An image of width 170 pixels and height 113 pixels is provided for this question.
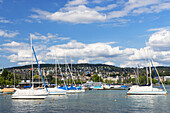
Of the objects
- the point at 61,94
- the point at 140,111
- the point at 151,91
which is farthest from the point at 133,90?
the point at 140,111

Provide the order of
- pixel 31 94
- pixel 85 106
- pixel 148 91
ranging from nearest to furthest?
1. pixel 85 106
2. pixel 31 94
3. pixel 148 91

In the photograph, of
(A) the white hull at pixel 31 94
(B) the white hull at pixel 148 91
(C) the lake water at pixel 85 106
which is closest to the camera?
(C) the lake water at pixel 85 106

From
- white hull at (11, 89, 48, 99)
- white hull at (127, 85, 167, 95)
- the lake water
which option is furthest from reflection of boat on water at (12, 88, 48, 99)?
white hull at (127, 85, 167, 95)

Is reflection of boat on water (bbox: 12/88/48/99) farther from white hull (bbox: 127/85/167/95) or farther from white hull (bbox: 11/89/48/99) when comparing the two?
white hull (bbox: 127/85/167/95)

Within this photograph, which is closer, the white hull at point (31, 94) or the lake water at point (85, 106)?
the lake water at point (85, 106)

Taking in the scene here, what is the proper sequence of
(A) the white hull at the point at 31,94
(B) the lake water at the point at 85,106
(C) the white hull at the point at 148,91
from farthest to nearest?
(C) the white hull at the point at 148,91 < (A) the white hull at the point at 31,94 < (B) the lake water at the point at 85,106

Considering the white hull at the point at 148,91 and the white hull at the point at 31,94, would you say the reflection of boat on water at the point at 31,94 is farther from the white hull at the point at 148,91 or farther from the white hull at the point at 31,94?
the white hull at the point at 148,91

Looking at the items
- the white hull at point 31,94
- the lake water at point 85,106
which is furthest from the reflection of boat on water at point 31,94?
the lake water at point 85,106

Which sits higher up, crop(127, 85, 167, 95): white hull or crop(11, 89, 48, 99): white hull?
crop(11, 89, 48, 99): white hull

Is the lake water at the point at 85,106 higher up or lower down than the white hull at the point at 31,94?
lower down

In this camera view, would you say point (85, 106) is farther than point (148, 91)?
No

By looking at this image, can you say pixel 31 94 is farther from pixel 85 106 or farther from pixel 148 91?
pixel 148 91

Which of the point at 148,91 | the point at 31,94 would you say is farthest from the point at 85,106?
the point at 148,91

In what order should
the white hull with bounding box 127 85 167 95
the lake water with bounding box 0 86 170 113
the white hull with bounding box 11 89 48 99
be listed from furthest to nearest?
the white hull with bounding box 127 85 167 95 → the white hull with bounding box 11 89 48 99 → the lake water with bounding box 0 86 170 113
